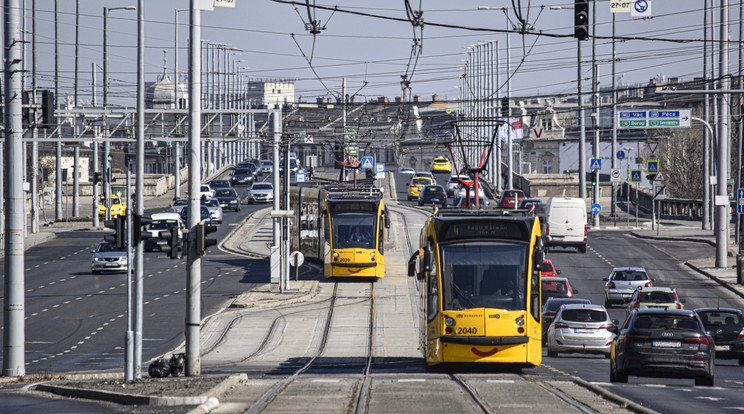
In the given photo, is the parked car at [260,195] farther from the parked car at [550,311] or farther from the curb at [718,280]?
the parked car at [550,311]

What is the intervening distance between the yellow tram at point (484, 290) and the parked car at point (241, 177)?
82.9 m

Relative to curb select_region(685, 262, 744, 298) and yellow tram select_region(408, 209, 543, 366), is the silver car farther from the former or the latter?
yellow tram select_region(408, 209, 543, 366)

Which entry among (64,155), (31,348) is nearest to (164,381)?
(31,348)

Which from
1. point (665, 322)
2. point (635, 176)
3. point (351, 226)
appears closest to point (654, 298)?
point (351, 226)

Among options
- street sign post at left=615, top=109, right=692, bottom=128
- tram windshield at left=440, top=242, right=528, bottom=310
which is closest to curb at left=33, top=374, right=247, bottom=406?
tram windshield at left=440, top=242, right=528, bottom=310

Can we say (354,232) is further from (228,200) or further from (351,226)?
(228,200)

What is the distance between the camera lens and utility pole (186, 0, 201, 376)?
19.8 metres

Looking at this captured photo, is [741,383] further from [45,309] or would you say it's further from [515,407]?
[45,309]

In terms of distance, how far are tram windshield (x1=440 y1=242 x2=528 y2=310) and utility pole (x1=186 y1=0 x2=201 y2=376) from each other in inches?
182

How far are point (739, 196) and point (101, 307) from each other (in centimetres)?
2535

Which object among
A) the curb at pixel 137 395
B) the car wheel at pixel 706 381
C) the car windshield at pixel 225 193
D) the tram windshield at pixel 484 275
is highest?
the car windshield at pixel 225 193

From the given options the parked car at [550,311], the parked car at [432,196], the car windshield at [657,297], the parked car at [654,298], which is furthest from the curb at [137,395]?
the parked car at [432,196]

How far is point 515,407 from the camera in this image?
567 inches

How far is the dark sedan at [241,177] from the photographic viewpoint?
10200 centimetres
